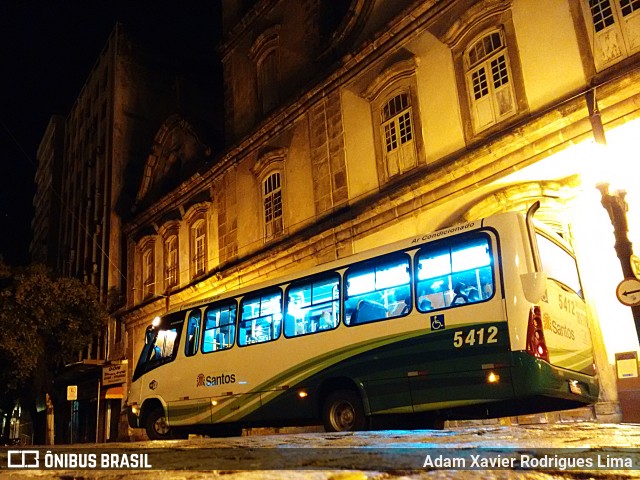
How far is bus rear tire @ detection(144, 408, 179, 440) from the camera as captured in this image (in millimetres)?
12702

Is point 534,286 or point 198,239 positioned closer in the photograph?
point 534,286

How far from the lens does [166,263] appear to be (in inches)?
994

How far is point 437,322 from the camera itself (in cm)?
856

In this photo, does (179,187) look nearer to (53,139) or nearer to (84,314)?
A: (84,314)

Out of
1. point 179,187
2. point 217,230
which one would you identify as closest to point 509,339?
point 217,230

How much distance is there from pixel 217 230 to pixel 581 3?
Answer: 1468 cm

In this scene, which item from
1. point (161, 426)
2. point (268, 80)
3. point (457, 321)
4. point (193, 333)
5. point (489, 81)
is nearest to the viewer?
point (457, 321)

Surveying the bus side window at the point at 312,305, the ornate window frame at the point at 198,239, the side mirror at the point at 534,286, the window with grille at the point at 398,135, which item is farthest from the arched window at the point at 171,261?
the side mirror at the point at 534,286

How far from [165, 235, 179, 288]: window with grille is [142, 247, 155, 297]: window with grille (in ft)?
4.62

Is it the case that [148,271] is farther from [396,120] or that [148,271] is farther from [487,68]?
[487,68]

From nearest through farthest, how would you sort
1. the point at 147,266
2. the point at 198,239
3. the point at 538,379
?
1. the point at 538,379
2. the point at 198,239
3. the point at 147,266

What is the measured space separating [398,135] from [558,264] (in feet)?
23.7

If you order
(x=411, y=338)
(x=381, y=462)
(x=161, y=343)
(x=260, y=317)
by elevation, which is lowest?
(x=381, y=462)

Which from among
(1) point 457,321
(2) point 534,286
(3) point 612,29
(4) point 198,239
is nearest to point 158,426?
(1) point 457,321
